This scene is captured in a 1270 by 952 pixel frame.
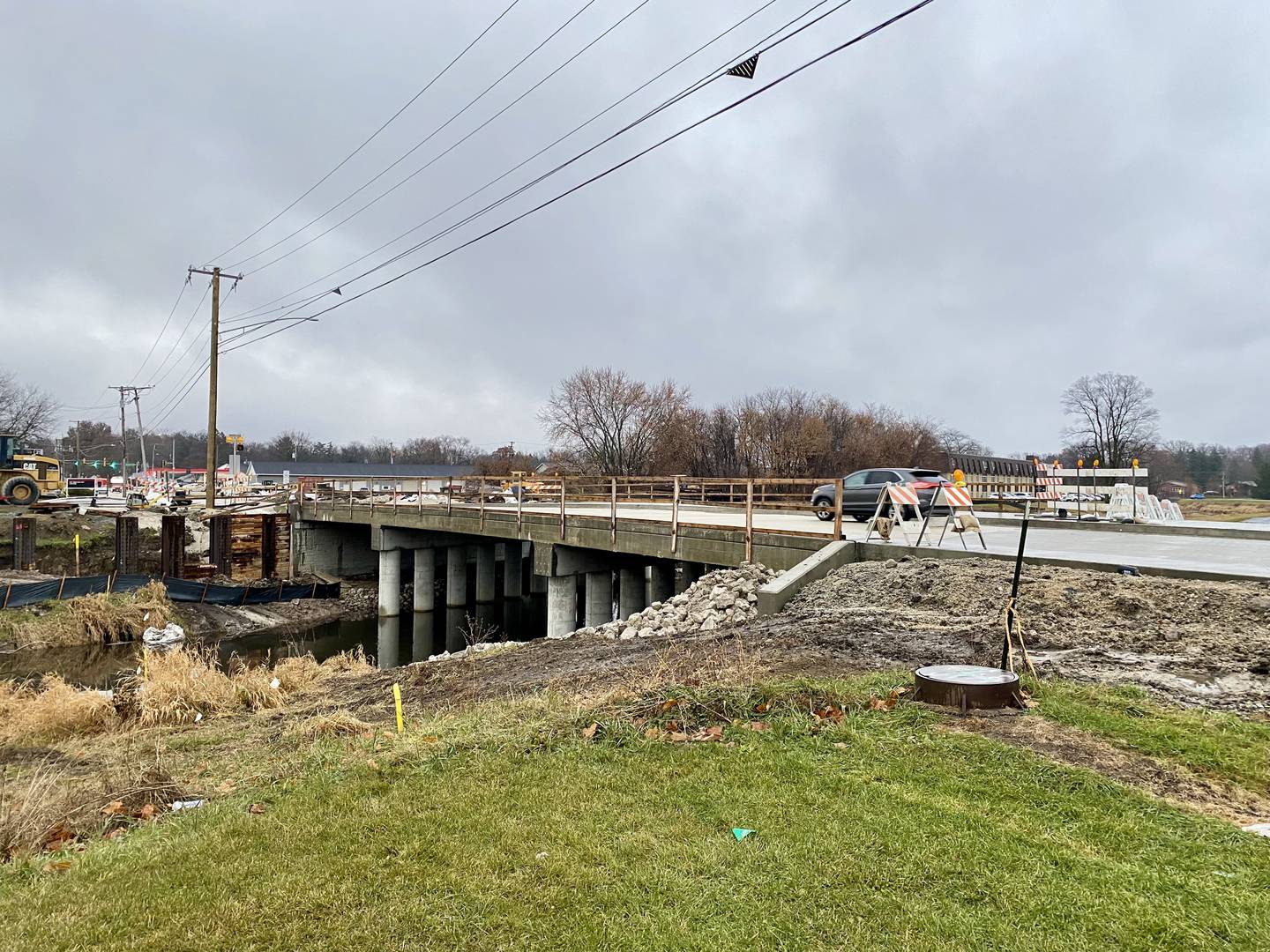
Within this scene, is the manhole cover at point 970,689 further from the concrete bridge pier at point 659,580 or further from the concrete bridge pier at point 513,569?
the concrete bridge pier at point 513,569

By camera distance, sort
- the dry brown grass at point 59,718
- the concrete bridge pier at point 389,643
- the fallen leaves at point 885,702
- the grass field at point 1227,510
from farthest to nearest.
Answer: the grass field at point 1227,510, the concrete bridge pier at point 389,643, the dry brown grass at point 59,718, the fallen leaves at point 885,702

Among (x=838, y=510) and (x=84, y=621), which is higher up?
(x=838, y=510)

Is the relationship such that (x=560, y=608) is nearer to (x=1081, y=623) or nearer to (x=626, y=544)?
(x=626, y=544)

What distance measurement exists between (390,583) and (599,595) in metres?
12.0

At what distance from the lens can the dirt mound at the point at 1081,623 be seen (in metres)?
6.57

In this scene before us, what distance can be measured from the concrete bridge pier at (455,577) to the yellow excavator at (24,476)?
67.5ft

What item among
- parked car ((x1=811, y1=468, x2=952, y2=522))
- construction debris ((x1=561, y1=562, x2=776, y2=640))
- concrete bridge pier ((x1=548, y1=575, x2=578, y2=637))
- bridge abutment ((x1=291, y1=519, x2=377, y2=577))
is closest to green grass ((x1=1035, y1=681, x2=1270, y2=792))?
construction debris ((x1=561, y1=562, x2=776, y2=640))

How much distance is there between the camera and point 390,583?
2967 centimetres

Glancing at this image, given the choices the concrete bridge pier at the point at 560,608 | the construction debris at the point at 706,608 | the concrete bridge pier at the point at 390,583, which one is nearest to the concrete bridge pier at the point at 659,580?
the concrete bridge pier at the point at 560,608

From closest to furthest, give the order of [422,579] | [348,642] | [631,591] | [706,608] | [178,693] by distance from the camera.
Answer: [178,693] < [706,608] < [631,591] < [348,642] < [422,579]

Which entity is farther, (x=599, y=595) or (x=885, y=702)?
(x=599, y=595)

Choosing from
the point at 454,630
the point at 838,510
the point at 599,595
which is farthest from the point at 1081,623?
the point at 454,630

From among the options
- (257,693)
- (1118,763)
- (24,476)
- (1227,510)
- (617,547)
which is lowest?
(257,693)

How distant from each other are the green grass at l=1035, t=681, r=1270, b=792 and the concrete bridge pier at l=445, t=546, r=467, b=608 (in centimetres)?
2712
